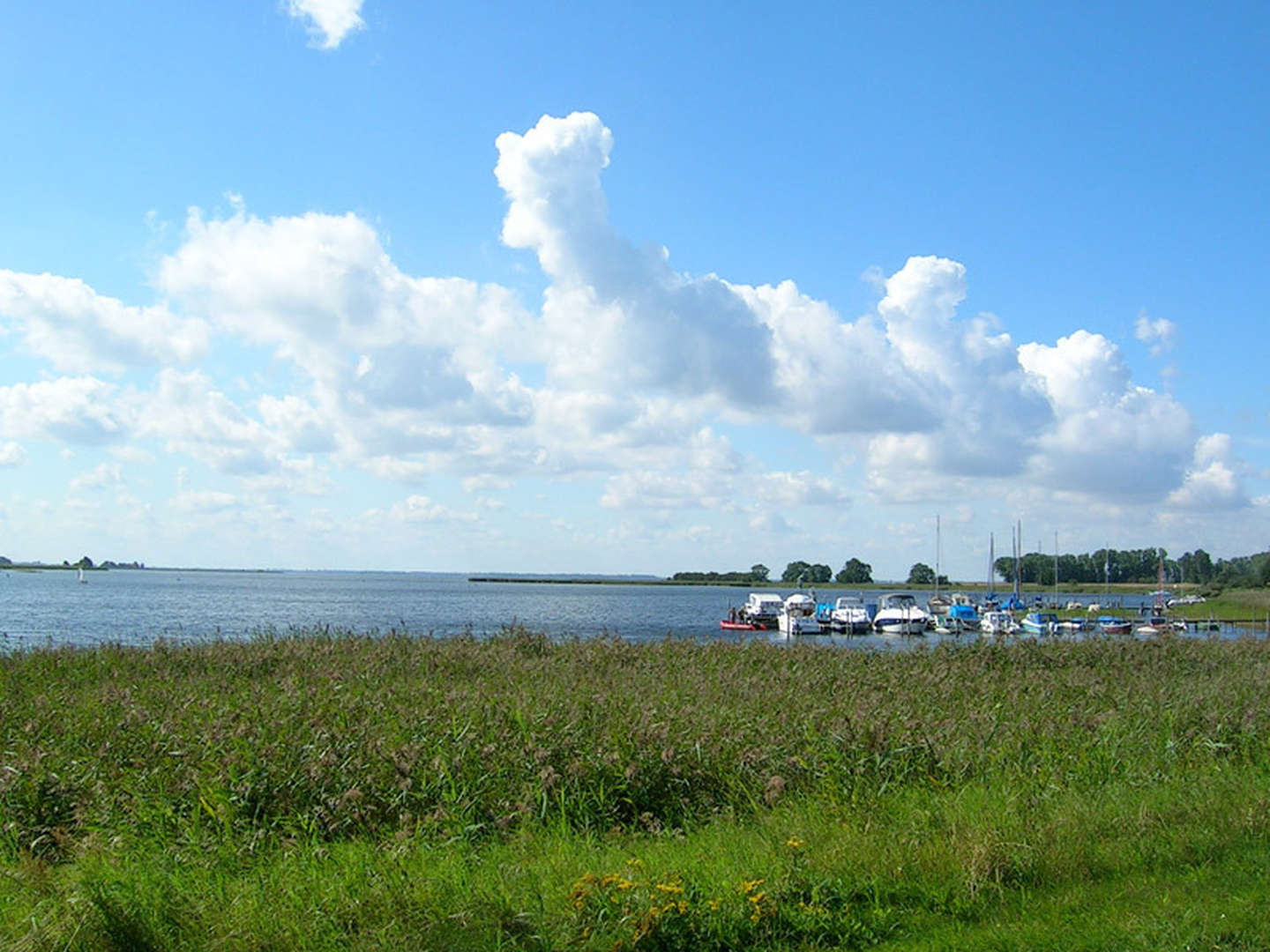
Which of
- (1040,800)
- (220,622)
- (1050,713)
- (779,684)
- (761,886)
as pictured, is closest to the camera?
(761,886)

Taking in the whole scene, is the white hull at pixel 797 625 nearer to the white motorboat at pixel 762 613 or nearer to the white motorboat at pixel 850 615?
the white motorboat at pixel 762 613

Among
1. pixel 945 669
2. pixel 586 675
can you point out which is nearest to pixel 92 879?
pixel 586 675

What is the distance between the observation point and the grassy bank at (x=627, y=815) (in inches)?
254

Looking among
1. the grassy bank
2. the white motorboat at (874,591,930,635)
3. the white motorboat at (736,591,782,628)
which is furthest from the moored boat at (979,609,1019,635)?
the grassy bank

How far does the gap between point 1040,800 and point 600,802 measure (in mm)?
4127

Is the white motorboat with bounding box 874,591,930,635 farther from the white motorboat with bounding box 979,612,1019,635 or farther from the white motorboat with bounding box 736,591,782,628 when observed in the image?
the white motorboat with bounding box 736,591,782,628

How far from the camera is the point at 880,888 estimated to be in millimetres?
7082

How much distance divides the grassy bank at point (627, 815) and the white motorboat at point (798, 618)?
54.6m

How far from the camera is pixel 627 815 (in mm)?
9930

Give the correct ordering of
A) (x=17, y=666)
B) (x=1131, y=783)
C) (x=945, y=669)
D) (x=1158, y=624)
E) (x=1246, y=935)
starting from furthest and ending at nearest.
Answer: (x=1158, y=624)
(x=945, y=669)
(x=17, y=666)
(x=1131, y=783)
(x=1246, y=935)

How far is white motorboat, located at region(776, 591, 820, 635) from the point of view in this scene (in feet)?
231

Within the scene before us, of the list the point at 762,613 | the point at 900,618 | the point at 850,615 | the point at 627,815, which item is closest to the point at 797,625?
the point at 850,615

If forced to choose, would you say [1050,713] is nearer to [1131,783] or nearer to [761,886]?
[1131,783]

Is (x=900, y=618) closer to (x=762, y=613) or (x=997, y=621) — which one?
(x=997, y=621)
